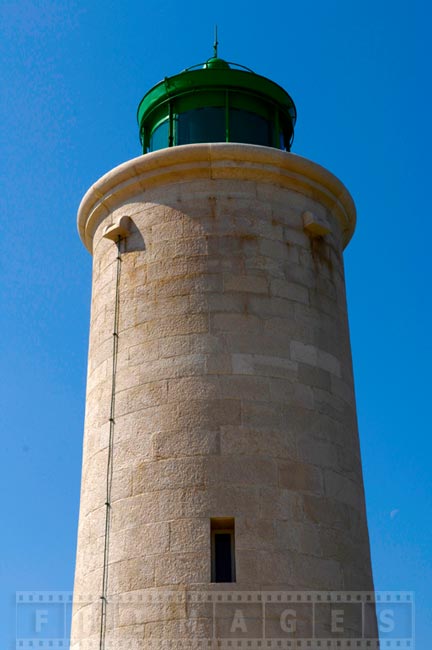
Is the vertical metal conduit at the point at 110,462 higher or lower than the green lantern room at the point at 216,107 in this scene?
lower

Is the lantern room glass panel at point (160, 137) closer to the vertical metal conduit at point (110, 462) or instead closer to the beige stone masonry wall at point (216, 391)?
the beige stone masonry wall at point (216, 391)

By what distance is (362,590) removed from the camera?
12.4 m

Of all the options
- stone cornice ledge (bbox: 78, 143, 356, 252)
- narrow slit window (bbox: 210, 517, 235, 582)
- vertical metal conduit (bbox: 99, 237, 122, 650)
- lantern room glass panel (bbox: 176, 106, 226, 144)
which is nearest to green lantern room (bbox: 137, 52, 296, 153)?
lantern room glass panel (bbox: 176, 106, 226, 144)

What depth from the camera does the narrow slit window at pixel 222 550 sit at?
11453 millimetres

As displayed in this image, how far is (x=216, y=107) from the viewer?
14914 millimetres

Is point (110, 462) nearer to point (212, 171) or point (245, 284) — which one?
point (245, 284)

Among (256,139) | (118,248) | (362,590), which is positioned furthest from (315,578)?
(256,139)

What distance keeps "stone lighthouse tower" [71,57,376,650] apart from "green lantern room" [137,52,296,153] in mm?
34

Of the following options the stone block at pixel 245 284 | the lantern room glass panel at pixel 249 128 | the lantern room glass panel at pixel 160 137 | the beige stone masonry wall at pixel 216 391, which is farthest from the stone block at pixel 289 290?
the lantern room glass panel at pixel 160 137

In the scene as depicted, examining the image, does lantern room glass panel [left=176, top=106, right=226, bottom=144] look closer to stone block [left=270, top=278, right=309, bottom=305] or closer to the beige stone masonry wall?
the beige stone masonry wall

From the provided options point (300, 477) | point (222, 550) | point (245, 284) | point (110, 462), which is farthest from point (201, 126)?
point (222, 550)

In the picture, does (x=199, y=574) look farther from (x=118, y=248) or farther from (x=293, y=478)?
(x=118, y=248)

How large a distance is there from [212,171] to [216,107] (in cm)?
173

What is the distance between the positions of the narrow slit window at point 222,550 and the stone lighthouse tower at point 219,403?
0.02 m
